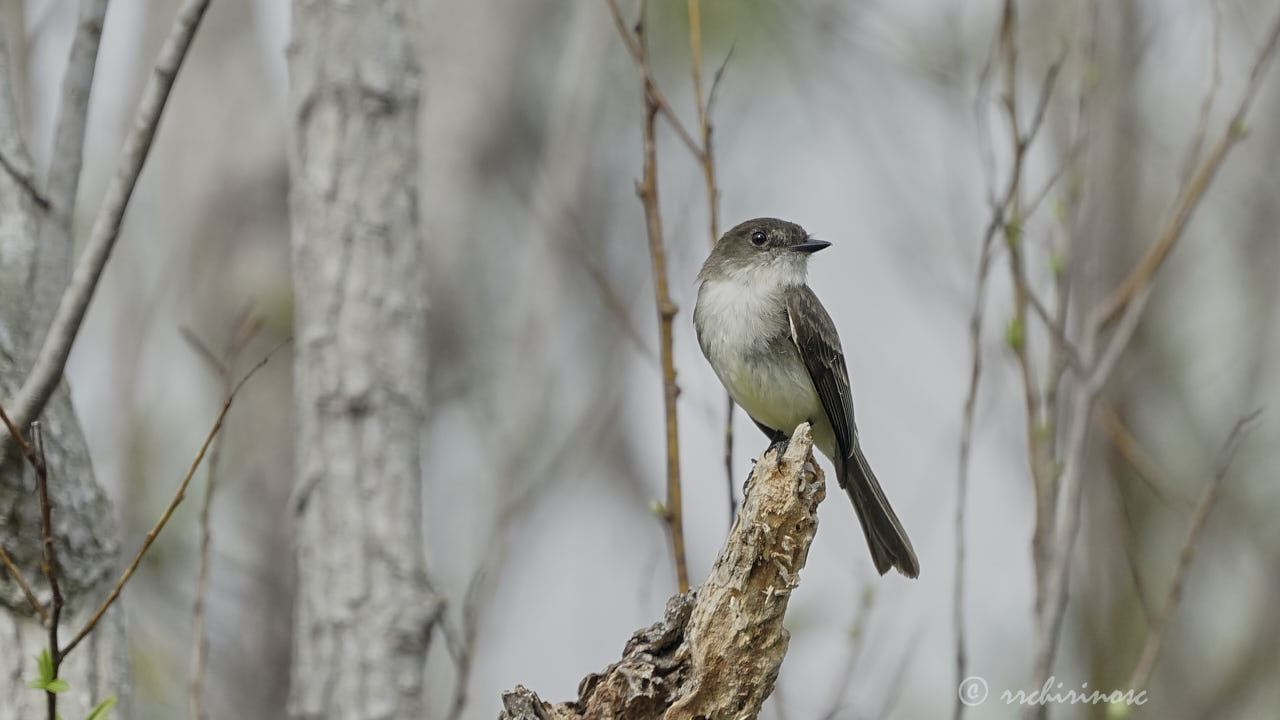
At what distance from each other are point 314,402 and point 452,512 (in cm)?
610

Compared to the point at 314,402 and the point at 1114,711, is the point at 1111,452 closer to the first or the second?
the point at 1114,711

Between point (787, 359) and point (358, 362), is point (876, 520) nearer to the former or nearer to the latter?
point (787, 359)

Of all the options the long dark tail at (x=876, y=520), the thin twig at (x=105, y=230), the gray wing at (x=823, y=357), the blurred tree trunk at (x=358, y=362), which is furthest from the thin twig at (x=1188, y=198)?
the thin twig at (x=105, y=230)

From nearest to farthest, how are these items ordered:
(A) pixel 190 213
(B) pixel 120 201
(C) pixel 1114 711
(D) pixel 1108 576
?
1. (B) pixel 120 201
2. (C) pixel 1114 711
3. (D) pixel 1108 576
4. (A) pixel 190 213

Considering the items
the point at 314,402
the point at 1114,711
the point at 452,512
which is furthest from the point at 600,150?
the point at 1114,711

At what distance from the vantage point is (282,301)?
27.1ft

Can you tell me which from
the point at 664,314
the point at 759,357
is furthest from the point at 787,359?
the point at 664,314

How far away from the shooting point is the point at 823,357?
15.6 ft

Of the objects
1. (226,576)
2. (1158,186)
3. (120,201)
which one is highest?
(1158,186)

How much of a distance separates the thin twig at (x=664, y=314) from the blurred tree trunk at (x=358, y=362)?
90cm

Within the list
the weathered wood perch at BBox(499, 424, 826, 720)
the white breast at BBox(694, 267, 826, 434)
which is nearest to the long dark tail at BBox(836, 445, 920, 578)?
the white breast at BBox(694, 267, 826, 434)

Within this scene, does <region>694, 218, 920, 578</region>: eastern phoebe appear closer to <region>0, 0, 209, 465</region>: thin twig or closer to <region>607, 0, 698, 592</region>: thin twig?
<region>607, 0, 698, 592</region>: thin twig

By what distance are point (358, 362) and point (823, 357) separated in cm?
178

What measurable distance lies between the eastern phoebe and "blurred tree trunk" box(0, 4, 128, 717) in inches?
92.2
